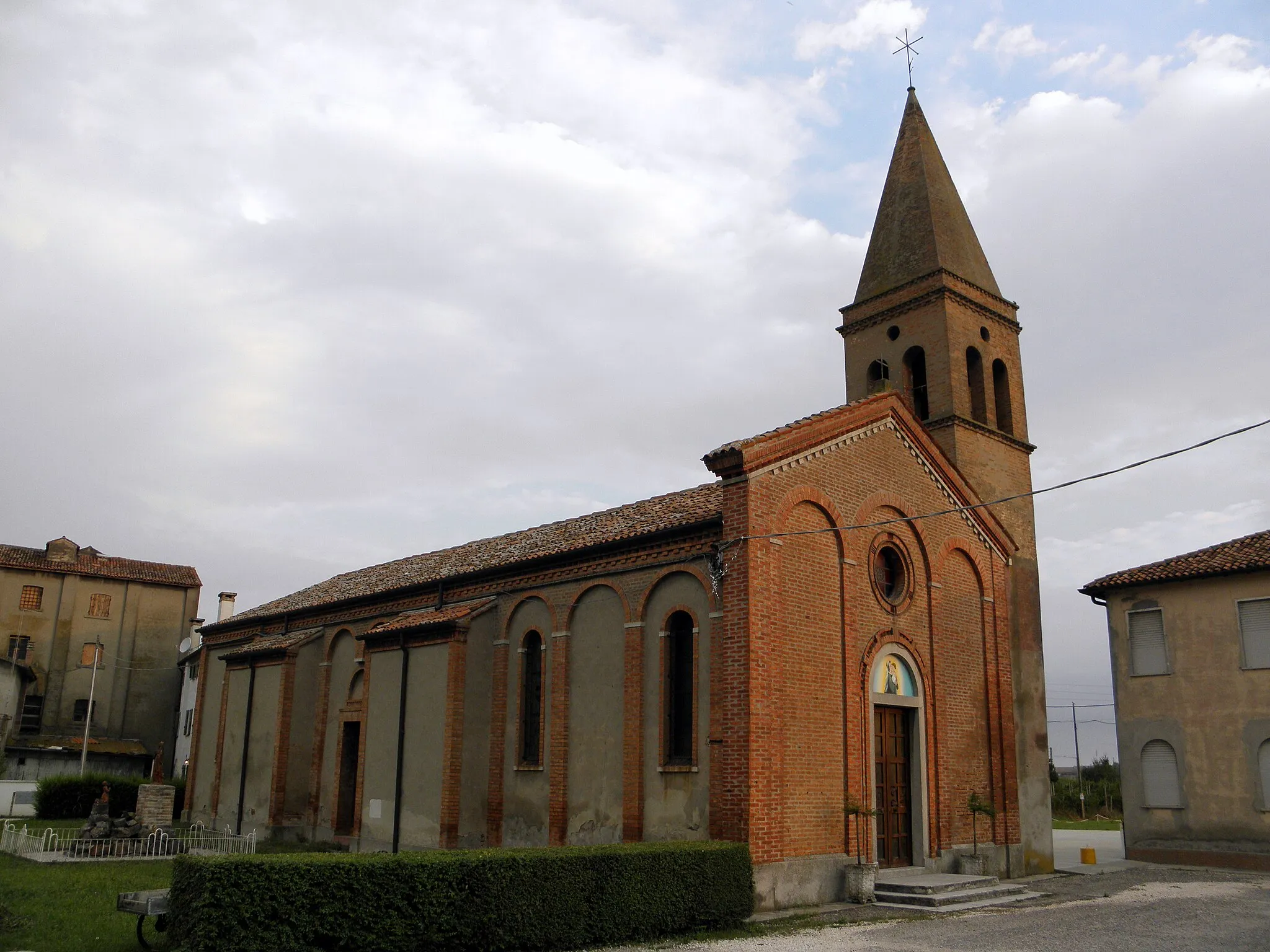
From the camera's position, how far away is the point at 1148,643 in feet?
82.9

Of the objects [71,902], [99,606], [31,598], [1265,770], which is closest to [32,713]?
[31,598]

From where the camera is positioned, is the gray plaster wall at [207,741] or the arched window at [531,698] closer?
the arched window at [531,698]

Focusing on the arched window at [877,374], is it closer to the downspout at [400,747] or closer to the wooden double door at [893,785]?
the wooden double door at [893,785]

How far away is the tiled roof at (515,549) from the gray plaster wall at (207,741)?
1413 mm

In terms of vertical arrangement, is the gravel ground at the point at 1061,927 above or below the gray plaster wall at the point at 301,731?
below

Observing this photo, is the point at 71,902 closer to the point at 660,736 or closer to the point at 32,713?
the point at 660,736

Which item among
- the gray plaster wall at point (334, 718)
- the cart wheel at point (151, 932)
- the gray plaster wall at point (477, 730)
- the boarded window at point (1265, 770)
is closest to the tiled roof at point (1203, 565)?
the boarded window at point (1265, 770)

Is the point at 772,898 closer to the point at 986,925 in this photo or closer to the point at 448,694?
the point at 986,925

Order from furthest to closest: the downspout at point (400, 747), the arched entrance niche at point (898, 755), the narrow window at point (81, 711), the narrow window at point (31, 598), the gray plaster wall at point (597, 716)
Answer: the narrow window at point (31, 598) < the narrow window at point (81, 711) < the downspout at point (400, 747) < the arched entrance niche at point (898, 755) < the gray plaster wall at point (597, 716)

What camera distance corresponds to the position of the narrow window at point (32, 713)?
46.7 m

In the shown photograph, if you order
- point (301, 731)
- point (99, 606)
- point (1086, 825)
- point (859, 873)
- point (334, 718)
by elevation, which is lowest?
point (1086, 825)

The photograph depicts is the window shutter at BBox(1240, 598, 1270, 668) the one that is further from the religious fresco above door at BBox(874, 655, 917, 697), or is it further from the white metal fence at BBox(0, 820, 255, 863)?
the white metal fence at BBox(0, 820, 255, 863)

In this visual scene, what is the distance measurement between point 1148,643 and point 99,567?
48.5m

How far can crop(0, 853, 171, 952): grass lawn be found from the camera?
39.5 ft
